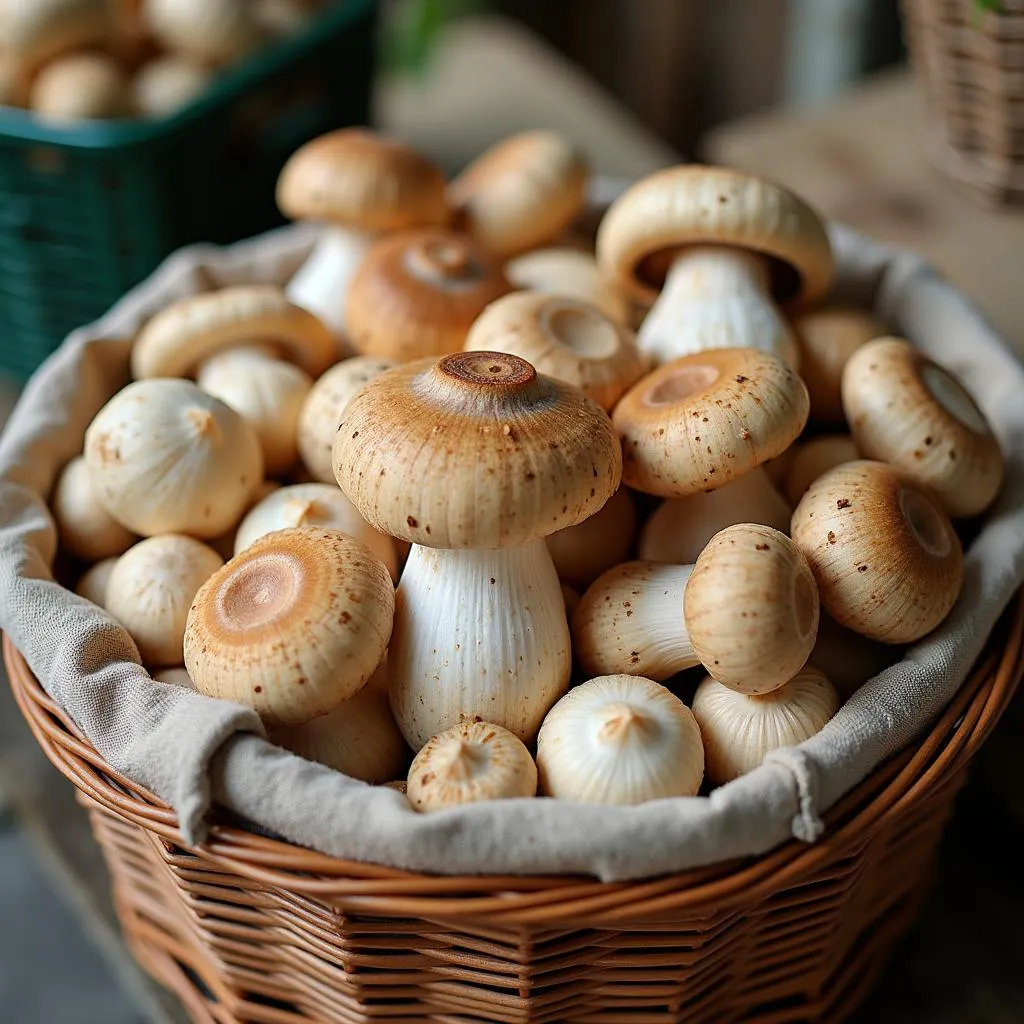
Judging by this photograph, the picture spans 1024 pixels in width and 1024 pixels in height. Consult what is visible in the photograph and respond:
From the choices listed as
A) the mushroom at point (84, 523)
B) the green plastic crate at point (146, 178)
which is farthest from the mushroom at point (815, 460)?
the green plastic crate at point (146, 178)

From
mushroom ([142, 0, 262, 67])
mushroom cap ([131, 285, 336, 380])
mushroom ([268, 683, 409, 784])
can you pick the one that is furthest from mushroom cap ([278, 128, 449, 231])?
mushroom ([268, 683, 409, 784])

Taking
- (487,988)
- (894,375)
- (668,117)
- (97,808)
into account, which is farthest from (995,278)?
(668,117)

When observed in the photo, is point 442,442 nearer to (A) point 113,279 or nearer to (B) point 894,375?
(B) point 894,375

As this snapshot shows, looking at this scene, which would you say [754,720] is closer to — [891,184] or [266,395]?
[266,395]

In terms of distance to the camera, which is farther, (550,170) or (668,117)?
(668,117)

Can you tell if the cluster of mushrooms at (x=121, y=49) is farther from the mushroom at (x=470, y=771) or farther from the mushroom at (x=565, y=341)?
the mushroom at (x=470, y=771)

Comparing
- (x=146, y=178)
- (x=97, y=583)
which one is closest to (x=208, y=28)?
(x=146, y=178)
